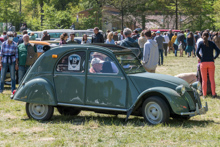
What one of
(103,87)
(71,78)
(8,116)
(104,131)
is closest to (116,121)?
(103,87)

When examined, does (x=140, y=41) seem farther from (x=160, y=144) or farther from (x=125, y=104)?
(x=160, y=144)

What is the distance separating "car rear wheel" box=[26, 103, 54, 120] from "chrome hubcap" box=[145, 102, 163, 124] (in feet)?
6.47

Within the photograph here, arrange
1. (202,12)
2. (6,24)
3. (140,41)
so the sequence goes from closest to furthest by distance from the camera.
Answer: (140,41)
(6,24)
(202,12)

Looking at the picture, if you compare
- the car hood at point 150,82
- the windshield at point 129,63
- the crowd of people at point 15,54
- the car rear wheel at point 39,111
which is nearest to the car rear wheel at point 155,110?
the car hood at point 150,82

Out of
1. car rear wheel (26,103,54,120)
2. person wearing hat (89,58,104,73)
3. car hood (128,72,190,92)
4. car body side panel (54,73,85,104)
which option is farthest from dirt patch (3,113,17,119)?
car hood (128,72,190,92)

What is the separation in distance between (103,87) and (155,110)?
105 centimetres

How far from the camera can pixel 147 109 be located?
306 inches

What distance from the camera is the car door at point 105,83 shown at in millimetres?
7824

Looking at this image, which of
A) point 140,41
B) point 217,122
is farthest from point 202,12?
point 217,122

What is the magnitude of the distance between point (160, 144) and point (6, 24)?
4932cm

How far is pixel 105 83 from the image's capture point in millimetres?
7941

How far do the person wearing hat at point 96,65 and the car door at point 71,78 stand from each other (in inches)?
7.2

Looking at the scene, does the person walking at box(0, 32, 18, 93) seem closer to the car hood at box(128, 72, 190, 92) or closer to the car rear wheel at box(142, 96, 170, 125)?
the car hood at box(128, 72, 190, 92)

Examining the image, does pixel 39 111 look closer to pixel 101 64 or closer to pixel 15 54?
pixel 101 64
